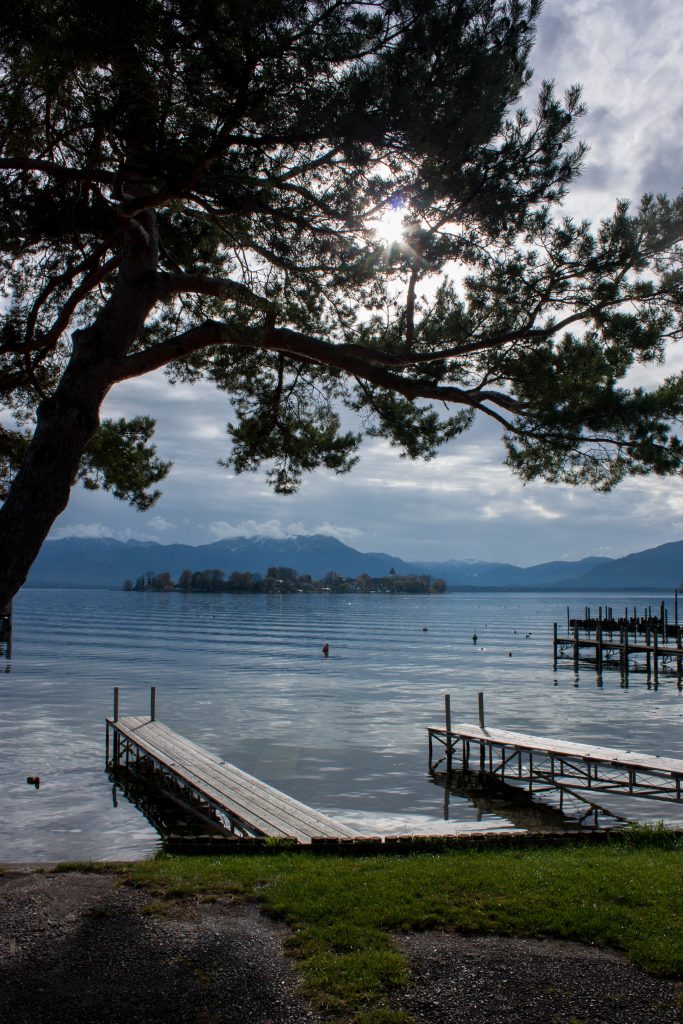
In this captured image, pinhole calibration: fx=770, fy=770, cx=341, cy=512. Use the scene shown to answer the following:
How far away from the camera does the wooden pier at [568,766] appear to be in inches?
672

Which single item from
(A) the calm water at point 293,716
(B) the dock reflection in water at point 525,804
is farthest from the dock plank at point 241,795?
(B) the dock reflection in water at point 525,804

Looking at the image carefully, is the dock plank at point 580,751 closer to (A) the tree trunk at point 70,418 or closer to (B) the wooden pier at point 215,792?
(B) the wooden pier at point 215,792

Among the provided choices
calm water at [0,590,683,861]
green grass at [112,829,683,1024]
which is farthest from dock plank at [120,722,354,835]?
green grass at [112,829,683,1024]

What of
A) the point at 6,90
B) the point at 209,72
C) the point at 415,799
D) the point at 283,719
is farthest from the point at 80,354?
the point at 283,719

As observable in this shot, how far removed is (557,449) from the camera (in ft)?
30.6

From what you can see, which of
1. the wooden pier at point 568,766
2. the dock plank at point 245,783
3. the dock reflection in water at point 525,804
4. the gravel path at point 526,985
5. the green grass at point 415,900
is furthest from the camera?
the dock reflection in water at point 525,804

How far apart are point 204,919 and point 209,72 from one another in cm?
741

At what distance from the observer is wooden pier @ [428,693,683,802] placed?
17.1 m

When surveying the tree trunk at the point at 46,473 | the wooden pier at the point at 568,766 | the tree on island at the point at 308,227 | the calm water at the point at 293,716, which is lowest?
the calm water at the point at 293,716

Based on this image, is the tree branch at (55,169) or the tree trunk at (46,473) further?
the tree branch at (55,169)

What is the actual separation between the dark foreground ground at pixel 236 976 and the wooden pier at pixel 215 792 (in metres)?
4.05

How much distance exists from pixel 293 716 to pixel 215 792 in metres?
18.6

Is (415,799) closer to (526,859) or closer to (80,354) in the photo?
(526,859)

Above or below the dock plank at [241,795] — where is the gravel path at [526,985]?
above
